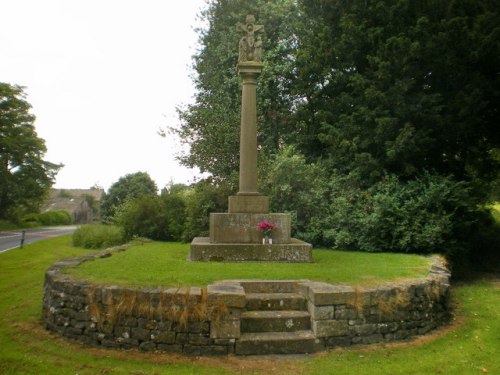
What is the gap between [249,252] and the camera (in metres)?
11.2

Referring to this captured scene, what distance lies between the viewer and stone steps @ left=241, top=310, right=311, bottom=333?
7138mm

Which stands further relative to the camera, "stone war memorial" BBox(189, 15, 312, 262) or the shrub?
the shrub

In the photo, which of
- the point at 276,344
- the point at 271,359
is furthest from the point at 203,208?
the point at 271,359

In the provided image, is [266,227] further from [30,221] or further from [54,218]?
[54,218]

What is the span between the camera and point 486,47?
1412 centimetres

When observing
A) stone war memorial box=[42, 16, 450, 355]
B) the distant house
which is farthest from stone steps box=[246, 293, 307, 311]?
the distant house

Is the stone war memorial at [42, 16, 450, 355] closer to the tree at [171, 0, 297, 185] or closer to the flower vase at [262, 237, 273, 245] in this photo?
the flower vase at [262, 237, 273, 245]

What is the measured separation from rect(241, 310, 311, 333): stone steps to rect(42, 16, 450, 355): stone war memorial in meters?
0.02

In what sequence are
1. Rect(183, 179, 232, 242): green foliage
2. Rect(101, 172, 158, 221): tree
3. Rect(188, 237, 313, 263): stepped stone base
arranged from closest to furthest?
Rect(188, 237, 313, 263): stepped stone base, Rect(183, 179, 232, 242): green foliage, Rect(101, 172, 158, 221): tree

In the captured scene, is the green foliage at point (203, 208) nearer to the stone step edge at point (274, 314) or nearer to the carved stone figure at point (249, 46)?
the carved stone figure at point (249, 46)

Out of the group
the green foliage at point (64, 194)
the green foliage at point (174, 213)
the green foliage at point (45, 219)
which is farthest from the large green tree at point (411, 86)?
the green foliage at point (64, 194)

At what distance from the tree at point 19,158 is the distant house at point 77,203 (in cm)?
2590

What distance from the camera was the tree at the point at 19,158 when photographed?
38719 mm

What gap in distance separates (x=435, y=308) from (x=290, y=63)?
604 inches
